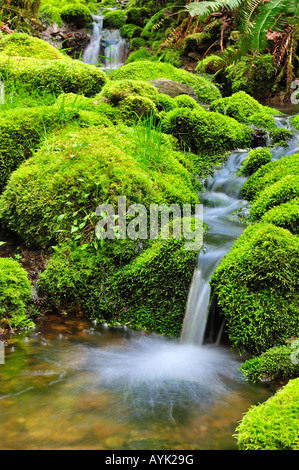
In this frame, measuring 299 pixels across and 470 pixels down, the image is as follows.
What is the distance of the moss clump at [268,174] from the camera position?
16.2 ft

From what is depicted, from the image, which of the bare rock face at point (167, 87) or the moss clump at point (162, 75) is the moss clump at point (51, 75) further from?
the moss clump at point (162, 75)

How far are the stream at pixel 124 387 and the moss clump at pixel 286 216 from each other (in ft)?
1.80

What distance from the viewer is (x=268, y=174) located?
526cm

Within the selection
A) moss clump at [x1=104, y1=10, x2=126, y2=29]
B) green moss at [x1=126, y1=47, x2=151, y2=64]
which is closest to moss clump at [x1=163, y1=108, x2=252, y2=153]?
green moss at [x1=126, y1=47, x2=151, y2=64]

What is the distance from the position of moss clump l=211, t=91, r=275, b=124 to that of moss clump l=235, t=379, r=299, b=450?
→ 580cm

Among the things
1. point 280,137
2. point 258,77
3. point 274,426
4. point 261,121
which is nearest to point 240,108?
point 261,121

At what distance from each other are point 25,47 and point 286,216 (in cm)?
622

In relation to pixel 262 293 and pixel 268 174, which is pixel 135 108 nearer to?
pixel 268 174

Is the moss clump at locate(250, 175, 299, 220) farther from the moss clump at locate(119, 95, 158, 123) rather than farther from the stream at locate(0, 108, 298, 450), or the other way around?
the moss clump at locate(119, 95, 158, 123)

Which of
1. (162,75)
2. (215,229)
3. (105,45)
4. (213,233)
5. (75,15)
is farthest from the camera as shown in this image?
(75,15)

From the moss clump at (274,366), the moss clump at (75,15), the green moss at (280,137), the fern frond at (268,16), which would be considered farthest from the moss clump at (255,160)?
the moss clump at (75,15)

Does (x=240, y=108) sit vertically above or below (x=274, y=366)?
above

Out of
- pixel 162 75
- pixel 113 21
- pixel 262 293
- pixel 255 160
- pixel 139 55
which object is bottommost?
pixel 262 293

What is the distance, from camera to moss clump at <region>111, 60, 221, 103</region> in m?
8.11
